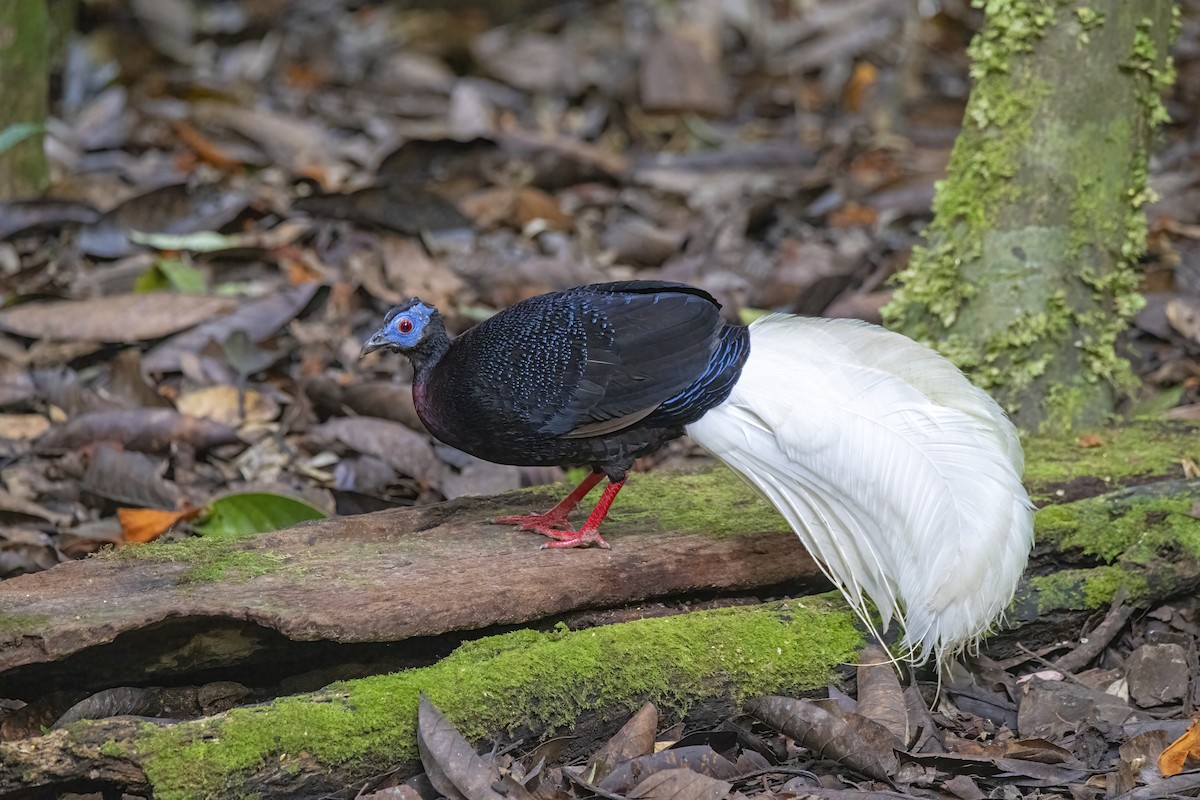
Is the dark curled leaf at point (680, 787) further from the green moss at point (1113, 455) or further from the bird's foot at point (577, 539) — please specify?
the green moss at point (1113, 455)

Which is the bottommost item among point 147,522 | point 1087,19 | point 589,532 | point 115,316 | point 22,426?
point 22,426

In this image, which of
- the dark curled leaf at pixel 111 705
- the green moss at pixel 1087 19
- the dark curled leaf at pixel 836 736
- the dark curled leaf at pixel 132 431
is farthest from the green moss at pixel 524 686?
the green moss at pixel 1087 19

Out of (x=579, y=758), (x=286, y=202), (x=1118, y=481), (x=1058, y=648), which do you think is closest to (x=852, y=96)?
(x=286, y=202)

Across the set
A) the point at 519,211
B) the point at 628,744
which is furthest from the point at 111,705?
the point at 519,211

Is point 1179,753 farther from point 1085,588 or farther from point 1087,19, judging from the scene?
point 1087,19

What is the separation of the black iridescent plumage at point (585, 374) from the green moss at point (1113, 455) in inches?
48.0

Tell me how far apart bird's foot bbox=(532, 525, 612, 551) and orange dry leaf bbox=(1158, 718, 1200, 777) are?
61.3 inches

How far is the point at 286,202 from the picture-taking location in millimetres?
7355

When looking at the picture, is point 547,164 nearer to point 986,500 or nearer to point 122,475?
Answer: point 122,475

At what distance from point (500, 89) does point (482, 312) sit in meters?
4.53

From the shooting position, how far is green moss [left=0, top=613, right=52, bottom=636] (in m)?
2.85

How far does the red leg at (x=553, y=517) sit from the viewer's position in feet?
12.5

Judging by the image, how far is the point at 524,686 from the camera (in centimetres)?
311

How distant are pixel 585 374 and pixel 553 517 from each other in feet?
1.75
